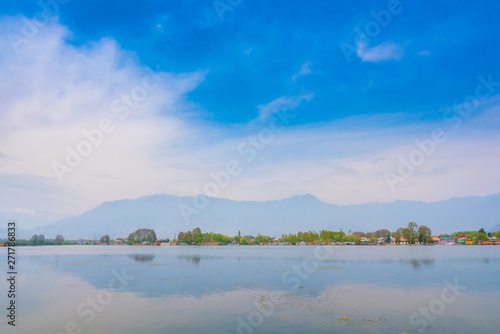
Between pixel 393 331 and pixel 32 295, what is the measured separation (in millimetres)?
30732

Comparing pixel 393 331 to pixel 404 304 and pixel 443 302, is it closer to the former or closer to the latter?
pixel 404 304

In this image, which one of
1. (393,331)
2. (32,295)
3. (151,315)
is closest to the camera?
(393,331)

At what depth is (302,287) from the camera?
3500 cm

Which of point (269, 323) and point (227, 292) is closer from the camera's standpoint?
point (269, 323)

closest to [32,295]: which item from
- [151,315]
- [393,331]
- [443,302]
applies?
[151,315]

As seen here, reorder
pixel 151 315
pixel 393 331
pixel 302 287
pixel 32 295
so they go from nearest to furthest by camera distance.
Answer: pixel 393 331 → pixel 151 315 → pixel 32 295 → pixel 302 287

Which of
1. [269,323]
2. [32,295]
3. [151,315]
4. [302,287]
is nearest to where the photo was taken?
[269,323]

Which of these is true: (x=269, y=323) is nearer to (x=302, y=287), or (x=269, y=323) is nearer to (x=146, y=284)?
(x=302, y=287)

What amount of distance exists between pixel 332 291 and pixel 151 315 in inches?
662

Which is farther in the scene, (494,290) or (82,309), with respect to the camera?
(494,290)

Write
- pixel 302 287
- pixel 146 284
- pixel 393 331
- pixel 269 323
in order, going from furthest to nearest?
pixel 146 284 → pixel 302 287 → pixel 269 323 → pixel 393 331

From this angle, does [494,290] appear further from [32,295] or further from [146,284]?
[32,295]

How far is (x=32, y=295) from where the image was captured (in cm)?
3198

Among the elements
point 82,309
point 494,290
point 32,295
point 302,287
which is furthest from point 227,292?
point 494,290
